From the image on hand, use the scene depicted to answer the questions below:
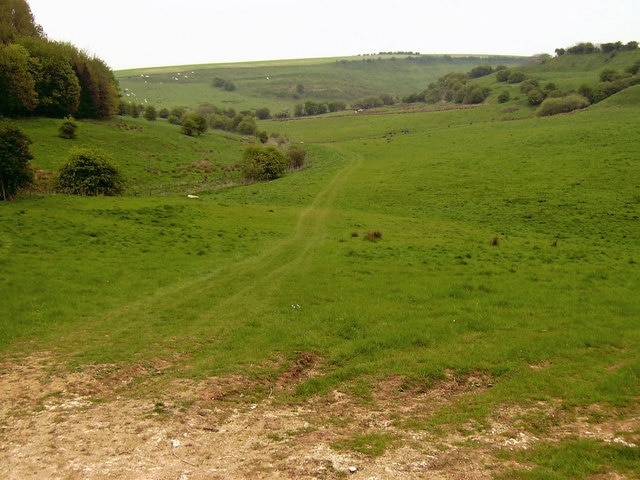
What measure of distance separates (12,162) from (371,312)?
33.6m

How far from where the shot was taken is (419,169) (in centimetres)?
6538

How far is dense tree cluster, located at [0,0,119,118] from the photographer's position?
65.6m

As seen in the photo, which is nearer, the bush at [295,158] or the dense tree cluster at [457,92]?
the bush at [295,158]

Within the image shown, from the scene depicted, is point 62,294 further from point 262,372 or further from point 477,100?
point 477,100

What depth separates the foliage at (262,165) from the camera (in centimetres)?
6869

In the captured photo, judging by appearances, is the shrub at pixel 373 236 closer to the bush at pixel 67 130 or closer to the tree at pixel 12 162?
the tree at pixel 12 162

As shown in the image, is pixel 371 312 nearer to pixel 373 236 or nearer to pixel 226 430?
pixel 226 430

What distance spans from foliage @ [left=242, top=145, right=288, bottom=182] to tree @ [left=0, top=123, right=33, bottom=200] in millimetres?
33955

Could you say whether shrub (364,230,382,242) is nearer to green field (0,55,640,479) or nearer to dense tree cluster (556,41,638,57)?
green field (0,55,640,479)

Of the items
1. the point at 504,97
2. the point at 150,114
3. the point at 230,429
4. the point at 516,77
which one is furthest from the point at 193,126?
the point at 516,77

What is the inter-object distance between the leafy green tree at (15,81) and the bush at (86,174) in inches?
1145

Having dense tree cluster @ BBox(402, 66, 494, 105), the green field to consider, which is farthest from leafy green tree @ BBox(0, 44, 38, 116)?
dense tree cluster @ BBox(402, 66, 494, 105)

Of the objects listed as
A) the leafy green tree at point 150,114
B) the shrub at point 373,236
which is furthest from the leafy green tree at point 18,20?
the shrub at point 373,236

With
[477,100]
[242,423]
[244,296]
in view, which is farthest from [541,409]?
[477,100]
